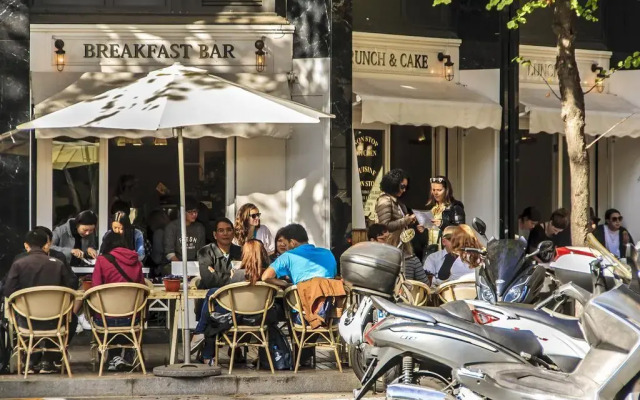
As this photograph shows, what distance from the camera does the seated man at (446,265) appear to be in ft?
45.4

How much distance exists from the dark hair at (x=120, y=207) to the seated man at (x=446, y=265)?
3790mm

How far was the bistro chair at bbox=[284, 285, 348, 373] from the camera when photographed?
12.9m

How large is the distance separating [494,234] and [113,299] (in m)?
7.17

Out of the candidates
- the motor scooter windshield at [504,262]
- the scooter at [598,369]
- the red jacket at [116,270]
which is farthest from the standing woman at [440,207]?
the scooter at [598,369]

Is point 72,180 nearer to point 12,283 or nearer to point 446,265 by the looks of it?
point 12,283

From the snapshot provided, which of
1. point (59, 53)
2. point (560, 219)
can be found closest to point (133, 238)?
point (59, 53)

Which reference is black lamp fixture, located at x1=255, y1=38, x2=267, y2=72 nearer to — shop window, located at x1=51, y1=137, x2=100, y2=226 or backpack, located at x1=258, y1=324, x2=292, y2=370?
shop window, located at x1=51, y1=137, x2=100, y2=226

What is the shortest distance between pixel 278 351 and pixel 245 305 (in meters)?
0.62

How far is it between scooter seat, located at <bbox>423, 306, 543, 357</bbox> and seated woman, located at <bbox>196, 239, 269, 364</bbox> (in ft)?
12.9

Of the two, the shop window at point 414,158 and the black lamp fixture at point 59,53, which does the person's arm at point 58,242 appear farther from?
the shop window at point 414,158

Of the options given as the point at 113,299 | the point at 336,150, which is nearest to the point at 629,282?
the point at 113,299

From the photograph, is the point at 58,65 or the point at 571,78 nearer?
the point at 571,78

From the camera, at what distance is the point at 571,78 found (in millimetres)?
13312

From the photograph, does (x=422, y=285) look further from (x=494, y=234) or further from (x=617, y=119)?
(x=617, y=119)
